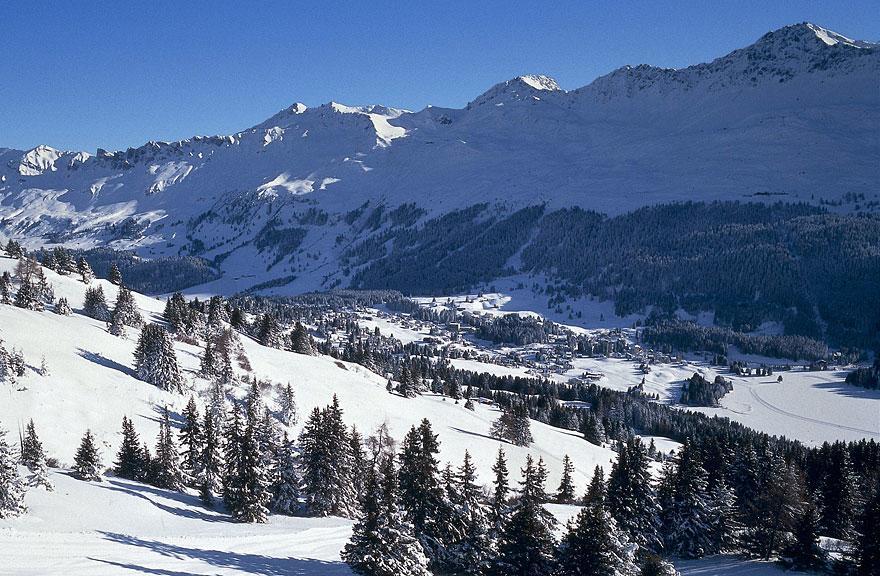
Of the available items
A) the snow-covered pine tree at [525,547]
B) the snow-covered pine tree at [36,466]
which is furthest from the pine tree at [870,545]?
the snow-covered pine tree at [36,466]

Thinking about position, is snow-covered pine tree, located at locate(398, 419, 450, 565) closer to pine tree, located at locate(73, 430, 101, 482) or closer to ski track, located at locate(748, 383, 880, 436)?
pine tree, located at locate(73, 430, 101, 482)

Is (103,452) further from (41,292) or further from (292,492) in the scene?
(41,292)

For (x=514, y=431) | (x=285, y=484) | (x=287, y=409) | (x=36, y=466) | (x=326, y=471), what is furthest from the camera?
(x=514, y=431)

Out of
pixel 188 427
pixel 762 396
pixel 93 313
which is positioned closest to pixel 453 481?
pixel 188 427

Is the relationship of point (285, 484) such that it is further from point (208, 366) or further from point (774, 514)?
point (774, 514)

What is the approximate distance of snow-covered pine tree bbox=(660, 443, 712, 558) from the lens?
165 feet

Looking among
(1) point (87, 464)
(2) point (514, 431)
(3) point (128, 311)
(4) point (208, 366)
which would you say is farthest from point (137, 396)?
(2) point (514, 431)

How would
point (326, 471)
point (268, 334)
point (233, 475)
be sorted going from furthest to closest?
point (268, 334) → point (326, 471) → point (233, 475)

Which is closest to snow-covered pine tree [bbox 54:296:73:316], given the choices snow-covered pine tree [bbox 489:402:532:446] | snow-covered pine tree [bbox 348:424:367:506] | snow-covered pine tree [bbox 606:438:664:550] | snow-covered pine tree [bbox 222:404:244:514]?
snow-covered pine tree [bbox 222:404:244:514]

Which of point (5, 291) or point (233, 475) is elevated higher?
point (5, 291)

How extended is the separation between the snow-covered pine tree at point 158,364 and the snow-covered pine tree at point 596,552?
57755 mm

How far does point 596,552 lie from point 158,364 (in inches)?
2403

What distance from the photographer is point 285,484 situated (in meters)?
55.6

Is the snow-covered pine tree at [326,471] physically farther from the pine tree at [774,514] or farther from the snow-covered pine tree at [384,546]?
the pine tree at [774,514]
